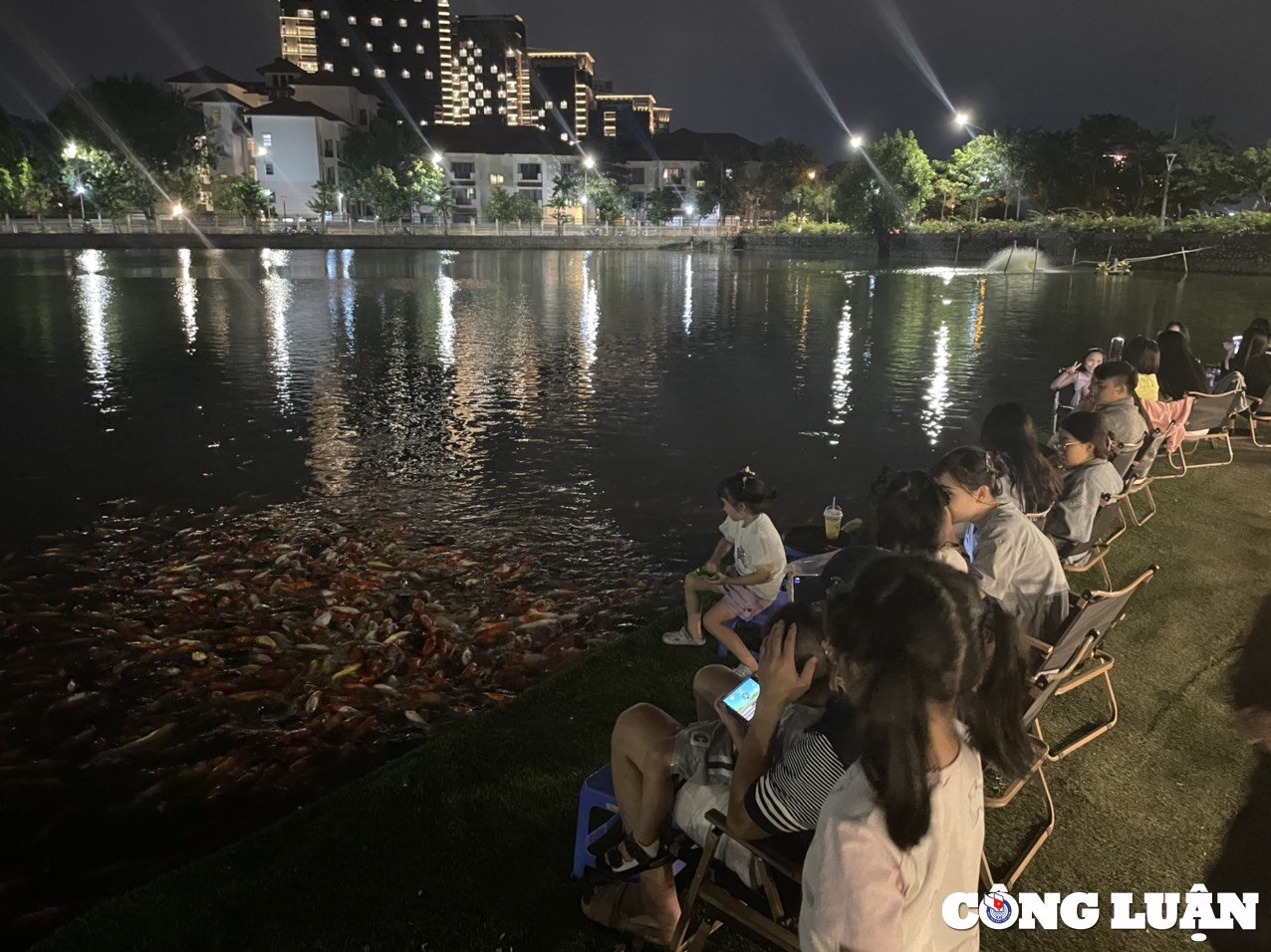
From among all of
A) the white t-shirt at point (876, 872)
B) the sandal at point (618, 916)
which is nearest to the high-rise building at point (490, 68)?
the sandal at point (618, 916)

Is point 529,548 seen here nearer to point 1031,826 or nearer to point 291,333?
point 1031,826

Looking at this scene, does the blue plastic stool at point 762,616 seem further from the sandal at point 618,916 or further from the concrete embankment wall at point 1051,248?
the concrete embankment wall at point 1051,248

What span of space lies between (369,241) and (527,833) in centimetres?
7155

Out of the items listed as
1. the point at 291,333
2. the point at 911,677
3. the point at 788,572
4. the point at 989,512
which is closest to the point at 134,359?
the point at 291,333

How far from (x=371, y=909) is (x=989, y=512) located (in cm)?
339

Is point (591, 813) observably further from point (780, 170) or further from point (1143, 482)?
point (780, 170)

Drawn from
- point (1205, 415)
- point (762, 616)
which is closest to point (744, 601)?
point (762, 616)

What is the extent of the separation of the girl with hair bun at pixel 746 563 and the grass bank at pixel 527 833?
0.35 metres

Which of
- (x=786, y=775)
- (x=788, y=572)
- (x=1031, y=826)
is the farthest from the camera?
(x=788, y=572)

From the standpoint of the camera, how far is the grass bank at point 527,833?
3.43 meters

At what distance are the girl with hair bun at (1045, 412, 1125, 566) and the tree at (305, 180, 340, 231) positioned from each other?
74.8m

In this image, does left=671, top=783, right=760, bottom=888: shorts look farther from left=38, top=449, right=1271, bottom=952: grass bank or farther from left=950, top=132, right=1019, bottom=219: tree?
left=950, top=132, right=1019, bottom=219: tree

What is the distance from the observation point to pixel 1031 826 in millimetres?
3938

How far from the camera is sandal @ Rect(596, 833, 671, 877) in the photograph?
307 cm
